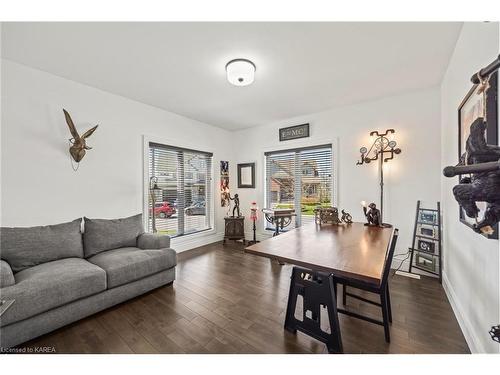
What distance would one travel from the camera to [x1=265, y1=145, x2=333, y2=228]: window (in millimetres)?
3857

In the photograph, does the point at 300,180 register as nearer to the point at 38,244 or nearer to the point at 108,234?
the point at 108,234

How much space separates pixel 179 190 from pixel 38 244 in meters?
2.14

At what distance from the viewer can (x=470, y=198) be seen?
72 cm

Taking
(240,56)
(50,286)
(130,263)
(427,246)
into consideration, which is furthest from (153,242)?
(427,246)

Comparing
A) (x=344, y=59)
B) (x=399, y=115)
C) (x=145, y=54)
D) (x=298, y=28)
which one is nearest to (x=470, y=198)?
(x=298, y=28)

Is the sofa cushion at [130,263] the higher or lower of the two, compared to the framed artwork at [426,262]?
higher

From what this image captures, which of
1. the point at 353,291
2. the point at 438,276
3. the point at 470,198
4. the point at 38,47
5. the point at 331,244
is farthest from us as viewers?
the point at 438,276

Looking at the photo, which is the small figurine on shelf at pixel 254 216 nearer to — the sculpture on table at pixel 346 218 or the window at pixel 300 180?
the window at pixel 300 180

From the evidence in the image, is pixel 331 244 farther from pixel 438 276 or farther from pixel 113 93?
pixel 113 93

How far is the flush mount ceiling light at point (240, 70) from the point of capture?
2194mm

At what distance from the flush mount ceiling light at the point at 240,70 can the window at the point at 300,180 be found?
6.92ft

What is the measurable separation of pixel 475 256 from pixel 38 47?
4.24 metres

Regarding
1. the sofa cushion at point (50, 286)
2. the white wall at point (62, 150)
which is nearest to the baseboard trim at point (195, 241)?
the white wall at point (62, 150)

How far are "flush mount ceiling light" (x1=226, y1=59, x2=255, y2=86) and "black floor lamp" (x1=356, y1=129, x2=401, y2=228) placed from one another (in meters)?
2.13
